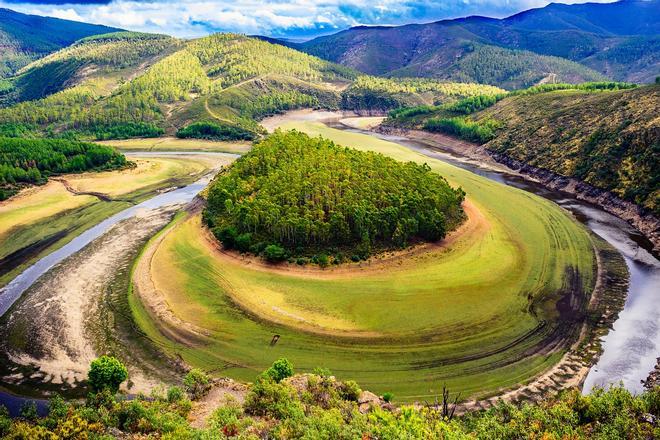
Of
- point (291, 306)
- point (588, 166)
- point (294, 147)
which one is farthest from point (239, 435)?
point (588, 166)

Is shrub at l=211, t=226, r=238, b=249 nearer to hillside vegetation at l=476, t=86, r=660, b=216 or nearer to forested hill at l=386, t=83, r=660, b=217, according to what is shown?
forested hill at l=386, t=83, r=660, b=217

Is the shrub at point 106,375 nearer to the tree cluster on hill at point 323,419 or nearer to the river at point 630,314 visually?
the tree cluster on hill at point 323,419

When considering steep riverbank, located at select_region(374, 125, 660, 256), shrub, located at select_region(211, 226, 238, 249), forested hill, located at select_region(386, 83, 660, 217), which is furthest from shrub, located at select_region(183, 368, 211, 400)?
forested hill, located at select_region(386, 83, 660, 217)


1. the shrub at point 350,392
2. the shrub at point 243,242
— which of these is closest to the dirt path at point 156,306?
the shrub at point 243,242

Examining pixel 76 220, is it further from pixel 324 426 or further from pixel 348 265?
pixel 324 426

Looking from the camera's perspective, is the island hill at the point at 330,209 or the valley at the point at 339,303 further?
the island hill at the point at 330,209

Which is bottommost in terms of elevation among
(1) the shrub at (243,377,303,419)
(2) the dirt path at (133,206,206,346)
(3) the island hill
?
(2) the dirt path at (133,206,206,346)
